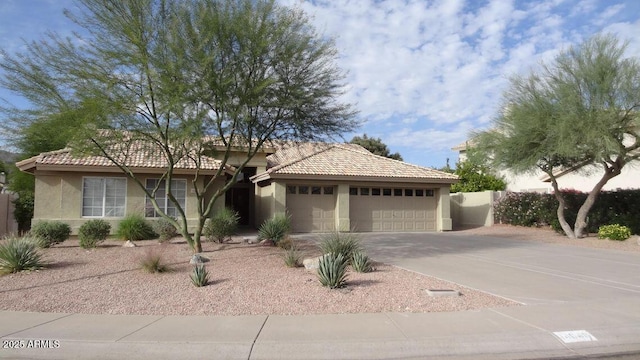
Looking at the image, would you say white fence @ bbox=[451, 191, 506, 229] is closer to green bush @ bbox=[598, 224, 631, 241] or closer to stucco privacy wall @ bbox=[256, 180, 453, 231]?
stucco privacy wall @ bbox=[256, 180, 453, 231]

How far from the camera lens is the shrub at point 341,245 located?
1180cm

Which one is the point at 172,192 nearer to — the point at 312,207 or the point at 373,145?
the point at 312,207

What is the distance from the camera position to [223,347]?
6.18m

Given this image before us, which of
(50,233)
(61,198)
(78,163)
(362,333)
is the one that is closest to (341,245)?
(362,333)

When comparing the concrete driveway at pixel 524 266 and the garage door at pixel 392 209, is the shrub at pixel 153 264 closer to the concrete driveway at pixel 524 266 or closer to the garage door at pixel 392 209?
the concrete driveway at pixel 524 266

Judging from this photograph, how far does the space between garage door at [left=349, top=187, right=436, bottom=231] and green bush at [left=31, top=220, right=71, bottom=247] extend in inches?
526

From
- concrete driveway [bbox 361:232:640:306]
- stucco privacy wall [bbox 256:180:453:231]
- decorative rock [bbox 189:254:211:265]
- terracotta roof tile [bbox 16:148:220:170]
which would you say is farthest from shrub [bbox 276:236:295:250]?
stucco privacy wall [bbox 256:180:453:231]

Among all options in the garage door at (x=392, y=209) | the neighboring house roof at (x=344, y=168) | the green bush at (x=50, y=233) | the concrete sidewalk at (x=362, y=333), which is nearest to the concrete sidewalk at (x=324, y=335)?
the concrete sidewalk at (x=362, y=333)

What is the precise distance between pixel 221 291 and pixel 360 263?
351 centimetres

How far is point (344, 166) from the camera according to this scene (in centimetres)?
2559

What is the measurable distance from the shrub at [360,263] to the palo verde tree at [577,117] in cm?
1089

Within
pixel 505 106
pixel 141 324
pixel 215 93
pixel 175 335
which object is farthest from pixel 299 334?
pixel 505 106

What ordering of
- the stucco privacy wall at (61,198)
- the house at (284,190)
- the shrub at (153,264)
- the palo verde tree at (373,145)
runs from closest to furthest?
1. the shrub at (153,264)
2. the stucco privacy wall at (61,198)
3. the house at (284,190)
4. the palo verde tree at (373,145)

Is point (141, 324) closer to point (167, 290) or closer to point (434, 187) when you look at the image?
point (167, 290)
